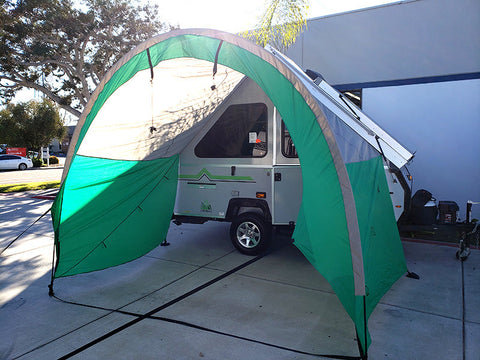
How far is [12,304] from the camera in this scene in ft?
15.1

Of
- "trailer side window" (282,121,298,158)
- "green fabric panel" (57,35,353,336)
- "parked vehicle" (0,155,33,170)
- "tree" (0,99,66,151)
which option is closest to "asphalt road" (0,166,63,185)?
"parked vehicle" (0,155,33,170)

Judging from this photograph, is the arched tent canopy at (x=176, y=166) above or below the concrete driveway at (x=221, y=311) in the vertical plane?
above

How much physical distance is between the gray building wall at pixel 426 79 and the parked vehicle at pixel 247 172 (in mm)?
3309

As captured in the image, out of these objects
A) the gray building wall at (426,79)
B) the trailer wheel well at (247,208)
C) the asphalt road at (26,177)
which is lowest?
the asphalt road at (26,177)

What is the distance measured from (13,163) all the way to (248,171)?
3129cm

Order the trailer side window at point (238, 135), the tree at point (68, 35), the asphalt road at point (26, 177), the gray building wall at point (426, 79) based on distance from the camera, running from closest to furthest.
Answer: the trailer side window at point (238, 135) < the gray building wall at point (426, 79) < the tree at point (68, 35) < the asphalt road at point (26, 177)

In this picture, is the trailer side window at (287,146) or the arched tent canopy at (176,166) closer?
the arched tent canopy at (176,166)

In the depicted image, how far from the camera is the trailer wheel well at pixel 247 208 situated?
6.19 meters

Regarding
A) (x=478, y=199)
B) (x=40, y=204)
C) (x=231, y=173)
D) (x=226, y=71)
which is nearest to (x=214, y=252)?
(x=231, y=173)

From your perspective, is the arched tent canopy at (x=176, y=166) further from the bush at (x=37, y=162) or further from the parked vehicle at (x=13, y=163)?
the bush at (x=37, y=162)

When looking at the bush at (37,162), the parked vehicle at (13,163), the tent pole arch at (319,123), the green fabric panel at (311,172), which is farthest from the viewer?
the bush at (37,162)

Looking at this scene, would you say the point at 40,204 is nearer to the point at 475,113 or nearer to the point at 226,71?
the point at 226,71

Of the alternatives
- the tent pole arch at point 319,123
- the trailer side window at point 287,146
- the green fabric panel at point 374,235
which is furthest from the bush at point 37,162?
the green fabric panel at point 374,235

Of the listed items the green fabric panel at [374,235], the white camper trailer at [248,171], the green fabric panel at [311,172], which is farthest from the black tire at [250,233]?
the green fabric panel at [311,172]
